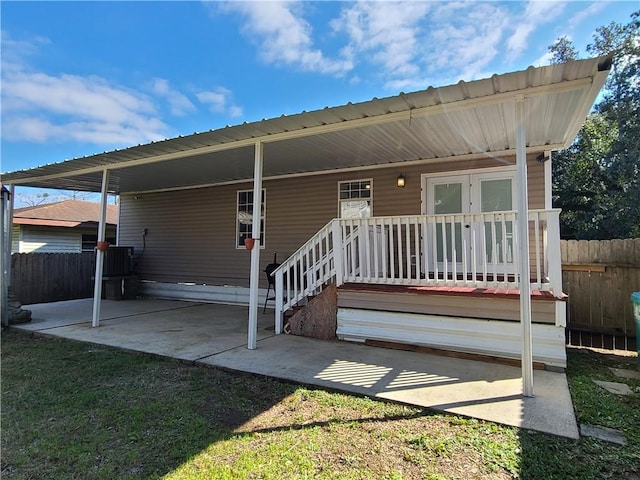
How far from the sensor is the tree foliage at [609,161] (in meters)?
11.2

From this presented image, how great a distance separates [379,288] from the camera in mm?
4723

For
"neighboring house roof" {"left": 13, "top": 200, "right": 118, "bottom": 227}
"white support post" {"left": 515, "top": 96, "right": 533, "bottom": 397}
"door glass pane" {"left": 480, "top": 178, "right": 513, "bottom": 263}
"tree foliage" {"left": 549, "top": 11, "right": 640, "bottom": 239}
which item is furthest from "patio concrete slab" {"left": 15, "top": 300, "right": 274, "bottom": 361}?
"tree foliage" {"left": 549, "top": 11, "right": 640, "bottom": 239}

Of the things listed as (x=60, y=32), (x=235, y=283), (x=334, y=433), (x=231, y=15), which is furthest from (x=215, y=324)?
(x=60, y=32)

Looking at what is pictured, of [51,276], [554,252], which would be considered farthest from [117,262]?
[554,252]

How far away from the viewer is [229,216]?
27.4ft

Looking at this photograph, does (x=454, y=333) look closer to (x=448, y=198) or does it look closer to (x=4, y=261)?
(x=448, y=198)

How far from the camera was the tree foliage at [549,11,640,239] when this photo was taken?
440 inches

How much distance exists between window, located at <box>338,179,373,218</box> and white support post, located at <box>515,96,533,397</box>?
359 cm

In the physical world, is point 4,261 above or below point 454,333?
above

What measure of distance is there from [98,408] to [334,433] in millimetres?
1920

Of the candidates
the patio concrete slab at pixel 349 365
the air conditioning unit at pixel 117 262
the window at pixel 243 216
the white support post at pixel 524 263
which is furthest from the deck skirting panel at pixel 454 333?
the air conditioning unit at pixel 117 262

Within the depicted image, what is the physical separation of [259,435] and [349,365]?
1582mm

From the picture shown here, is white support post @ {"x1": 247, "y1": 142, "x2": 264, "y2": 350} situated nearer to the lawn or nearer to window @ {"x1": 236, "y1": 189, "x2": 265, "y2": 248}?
the lawn

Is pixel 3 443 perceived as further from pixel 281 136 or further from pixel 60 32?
pixel 60 32
